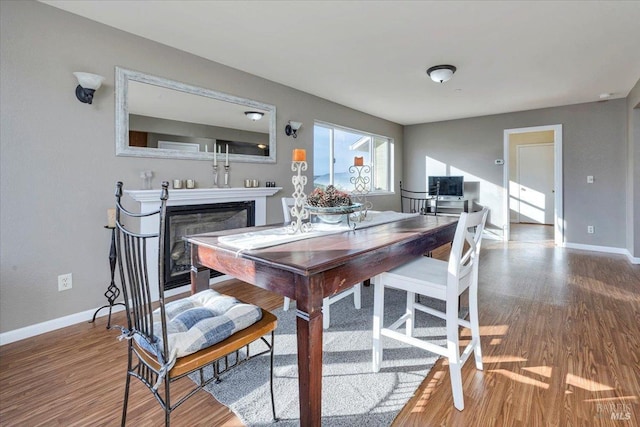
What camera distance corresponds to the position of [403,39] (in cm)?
286

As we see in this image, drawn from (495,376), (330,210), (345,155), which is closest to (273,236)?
(330,210)

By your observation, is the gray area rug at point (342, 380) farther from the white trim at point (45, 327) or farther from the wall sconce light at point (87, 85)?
the wall sconce light at point (87, 85)

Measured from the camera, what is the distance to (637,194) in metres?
4.19

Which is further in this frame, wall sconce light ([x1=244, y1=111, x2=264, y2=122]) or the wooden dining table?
wall sconce light ([x1=244, y1=111, x2=264, y2=122])

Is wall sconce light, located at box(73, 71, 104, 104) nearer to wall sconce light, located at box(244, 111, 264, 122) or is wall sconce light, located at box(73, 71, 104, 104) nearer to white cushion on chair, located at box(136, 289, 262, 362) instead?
wall sconce light, located at box(244, 111, 264, 122)

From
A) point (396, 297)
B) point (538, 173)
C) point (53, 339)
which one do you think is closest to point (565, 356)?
point (396, 297)

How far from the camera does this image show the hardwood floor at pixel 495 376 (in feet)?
4.94

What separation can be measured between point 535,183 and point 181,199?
28.0 ft

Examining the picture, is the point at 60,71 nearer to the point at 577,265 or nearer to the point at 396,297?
the point at 396,297

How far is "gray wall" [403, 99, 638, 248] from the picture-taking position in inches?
193

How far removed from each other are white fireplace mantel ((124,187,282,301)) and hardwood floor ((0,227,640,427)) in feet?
1.84

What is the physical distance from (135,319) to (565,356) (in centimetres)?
243

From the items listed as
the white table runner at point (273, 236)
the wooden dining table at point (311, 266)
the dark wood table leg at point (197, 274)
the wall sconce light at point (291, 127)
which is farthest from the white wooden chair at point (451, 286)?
the wall sconce light at point (291, 127)

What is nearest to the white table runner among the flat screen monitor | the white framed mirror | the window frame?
the white framed mirror
